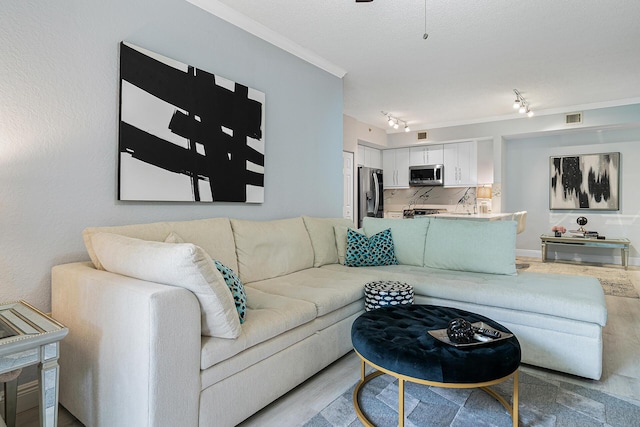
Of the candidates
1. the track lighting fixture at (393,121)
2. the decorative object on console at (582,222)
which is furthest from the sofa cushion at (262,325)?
the decorative object on console at (582,222)

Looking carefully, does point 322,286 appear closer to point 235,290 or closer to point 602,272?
point 235,290

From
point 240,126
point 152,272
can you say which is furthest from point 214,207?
point 152,272

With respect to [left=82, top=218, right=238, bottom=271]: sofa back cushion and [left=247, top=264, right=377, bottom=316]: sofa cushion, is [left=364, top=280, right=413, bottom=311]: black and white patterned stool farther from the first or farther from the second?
[left=82, top=218, right=238, bottom=271]: sofa back cushion

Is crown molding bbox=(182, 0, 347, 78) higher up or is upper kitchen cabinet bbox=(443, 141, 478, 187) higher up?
crown molding bbox=(182, 0, 347, 78)

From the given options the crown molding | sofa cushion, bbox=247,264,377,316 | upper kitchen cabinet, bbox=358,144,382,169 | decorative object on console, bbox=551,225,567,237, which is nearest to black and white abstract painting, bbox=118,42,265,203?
the crown molding

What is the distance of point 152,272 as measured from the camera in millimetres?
1453

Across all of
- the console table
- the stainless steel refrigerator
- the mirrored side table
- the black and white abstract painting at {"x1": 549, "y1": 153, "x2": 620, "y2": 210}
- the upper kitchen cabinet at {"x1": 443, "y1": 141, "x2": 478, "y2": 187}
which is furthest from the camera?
the upper kitchen cabinet at {"x1": 443, "y1": 141, "x2": 478, "y2": 187}

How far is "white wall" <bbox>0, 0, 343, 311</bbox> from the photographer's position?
1788mm

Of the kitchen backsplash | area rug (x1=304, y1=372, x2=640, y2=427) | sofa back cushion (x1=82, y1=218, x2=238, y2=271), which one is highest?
the kitchen backsplash

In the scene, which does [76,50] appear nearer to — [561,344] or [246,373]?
[246,373]

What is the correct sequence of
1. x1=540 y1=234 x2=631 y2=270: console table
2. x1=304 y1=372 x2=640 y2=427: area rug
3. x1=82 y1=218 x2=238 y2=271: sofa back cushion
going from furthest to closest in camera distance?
1. x1=540 y1=234 x2=631 y2=270: console table
2. x1=82 y1=218 x2=238 y2=271: sofa back cushion
3. x1=304 y1=372 x2=640 y2=427: area rug

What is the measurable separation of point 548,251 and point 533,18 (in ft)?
16.0

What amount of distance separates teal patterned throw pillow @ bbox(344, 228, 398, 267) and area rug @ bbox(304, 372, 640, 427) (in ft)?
4.32

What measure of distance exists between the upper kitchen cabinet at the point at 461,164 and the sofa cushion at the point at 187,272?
20.6 feet
